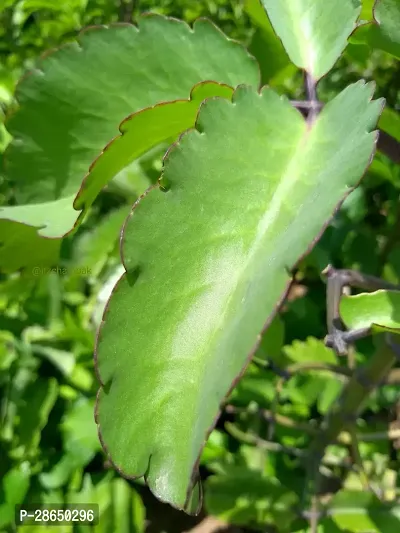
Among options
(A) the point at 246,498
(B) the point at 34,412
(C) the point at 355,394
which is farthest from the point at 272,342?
(B) the point at 34,412

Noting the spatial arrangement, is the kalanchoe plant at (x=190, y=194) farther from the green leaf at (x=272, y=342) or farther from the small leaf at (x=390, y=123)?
the green leaf at (x=272, y=342)

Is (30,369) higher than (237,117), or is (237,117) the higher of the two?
(237,117)

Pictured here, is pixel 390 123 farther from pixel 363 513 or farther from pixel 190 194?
pixel 363 513

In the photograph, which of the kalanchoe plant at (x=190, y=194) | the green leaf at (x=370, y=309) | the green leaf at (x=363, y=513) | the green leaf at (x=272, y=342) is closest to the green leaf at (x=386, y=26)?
the kalanchoe plant at (x=190, y=194)

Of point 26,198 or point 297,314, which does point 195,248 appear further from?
point 297,314

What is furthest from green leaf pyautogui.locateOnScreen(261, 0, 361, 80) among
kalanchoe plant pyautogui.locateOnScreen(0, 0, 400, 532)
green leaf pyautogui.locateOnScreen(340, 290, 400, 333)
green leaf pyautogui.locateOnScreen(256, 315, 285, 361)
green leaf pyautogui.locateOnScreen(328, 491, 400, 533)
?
green leaf pyautogui.locateOnScreen(328, 491, 400, 533)

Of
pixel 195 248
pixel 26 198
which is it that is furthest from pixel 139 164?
pixel 195 248
